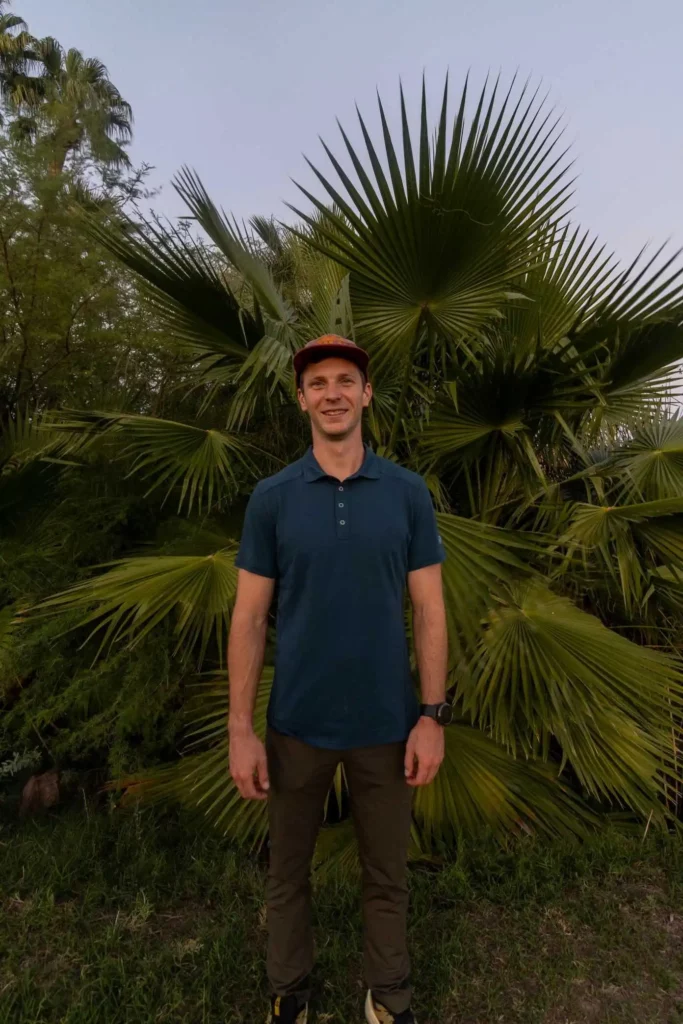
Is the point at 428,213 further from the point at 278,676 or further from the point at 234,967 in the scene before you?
the point at 234,967

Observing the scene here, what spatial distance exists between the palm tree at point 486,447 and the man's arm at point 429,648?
69 cm

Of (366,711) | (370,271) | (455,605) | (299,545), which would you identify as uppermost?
(370,271)

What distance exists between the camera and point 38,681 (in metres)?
3.71

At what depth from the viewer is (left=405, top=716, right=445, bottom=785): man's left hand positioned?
5.85 feet

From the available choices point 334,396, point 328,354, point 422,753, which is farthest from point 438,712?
point 328,354

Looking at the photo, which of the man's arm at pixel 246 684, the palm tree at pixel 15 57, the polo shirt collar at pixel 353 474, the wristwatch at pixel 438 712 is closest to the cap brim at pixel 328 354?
A: the polo shirt collar at pixel 353 474

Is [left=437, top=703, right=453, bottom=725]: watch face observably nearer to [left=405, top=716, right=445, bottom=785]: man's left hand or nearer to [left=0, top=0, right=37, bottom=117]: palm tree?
[left=405, top=716, right=445, bottom=785]: man's left hand

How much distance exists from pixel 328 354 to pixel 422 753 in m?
1.15

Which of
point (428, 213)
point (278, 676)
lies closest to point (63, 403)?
point (428, 213)

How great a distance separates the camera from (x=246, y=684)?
182 cm

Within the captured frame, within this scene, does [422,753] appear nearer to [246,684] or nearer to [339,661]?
[339,661]

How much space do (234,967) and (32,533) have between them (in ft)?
8.63

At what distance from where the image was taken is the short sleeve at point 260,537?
5.81ft

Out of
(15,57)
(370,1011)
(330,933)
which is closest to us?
(370,1011)
